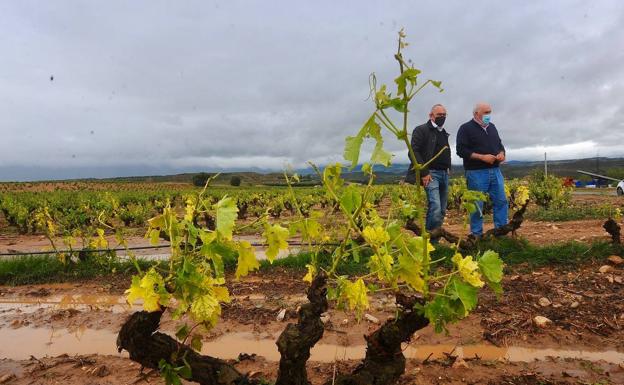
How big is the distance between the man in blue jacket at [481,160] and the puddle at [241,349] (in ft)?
10.3

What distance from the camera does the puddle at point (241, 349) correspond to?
322 cm

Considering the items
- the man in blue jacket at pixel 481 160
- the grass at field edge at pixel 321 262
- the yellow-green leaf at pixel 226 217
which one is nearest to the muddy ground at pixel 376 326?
the grass at field edge at pixel 321 262

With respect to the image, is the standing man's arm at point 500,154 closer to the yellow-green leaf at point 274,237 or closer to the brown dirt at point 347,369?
the brown dirt at point 347,369

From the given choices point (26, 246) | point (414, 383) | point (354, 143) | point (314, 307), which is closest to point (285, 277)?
point (414, 383)

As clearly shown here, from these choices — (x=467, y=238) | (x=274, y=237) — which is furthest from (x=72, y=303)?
(x=467, y=238)

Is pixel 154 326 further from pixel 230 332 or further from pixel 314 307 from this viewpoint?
pixel 230 332

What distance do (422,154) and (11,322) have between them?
5688mm

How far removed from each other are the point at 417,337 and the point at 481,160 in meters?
3.53

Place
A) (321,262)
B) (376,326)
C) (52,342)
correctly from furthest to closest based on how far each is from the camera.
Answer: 1. (321,262)
2. (52,342)
3. (376,326)

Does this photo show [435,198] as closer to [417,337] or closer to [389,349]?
[417,337]

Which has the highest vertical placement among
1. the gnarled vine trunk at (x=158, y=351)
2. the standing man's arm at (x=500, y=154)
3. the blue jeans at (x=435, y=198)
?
the standing man's arm at (x=500, y=154)

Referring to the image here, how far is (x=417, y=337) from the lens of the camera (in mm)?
3615

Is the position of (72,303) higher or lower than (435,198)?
lower

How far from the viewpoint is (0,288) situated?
601 cm
